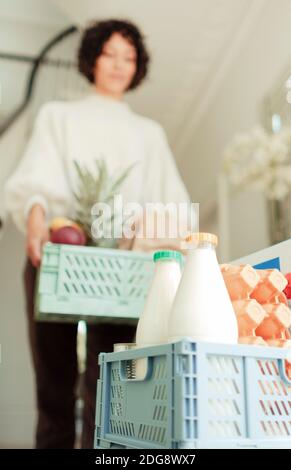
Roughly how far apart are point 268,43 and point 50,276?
1.65 metres

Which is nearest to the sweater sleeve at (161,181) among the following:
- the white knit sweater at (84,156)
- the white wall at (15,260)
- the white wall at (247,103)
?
the white knit sweater at (84,156)

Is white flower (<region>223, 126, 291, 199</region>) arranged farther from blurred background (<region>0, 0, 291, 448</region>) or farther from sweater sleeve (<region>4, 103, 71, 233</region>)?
sweater sleeve (<region>4, 103, 71, 233</region>)

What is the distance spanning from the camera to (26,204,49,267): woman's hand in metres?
1.28

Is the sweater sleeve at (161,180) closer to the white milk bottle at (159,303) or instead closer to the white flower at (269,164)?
the white flower at (269,164)

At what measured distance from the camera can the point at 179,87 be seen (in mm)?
3049

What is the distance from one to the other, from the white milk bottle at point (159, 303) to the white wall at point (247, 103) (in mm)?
1487

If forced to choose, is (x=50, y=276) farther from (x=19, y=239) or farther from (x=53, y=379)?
(x=19, y=239)

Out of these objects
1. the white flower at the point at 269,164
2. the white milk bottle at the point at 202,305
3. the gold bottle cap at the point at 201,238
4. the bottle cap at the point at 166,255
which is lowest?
the white milk bottle at the point at 202,305

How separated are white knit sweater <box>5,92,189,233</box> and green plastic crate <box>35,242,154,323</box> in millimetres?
287

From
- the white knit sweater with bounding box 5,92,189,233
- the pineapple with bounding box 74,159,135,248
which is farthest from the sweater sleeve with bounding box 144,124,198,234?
the pineapple with bounding box 74,159,135,248

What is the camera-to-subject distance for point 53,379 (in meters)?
1.36

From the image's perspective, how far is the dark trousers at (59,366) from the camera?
1321 millimetres

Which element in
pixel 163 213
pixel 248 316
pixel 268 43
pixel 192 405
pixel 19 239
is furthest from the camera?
pixel 19 239
